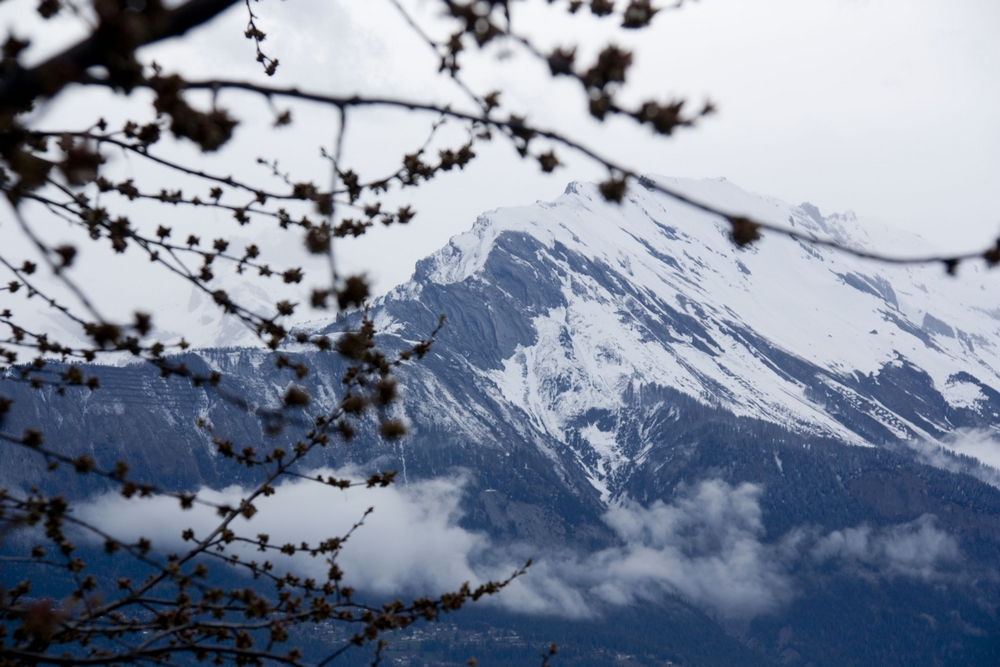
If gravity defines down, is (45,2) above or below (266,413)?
above

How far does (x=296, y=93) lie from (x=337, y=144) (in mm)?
271

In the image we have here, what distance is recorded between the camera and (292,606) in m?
5.55

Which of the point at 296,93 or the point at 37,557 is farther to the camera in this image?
the point at 37,557

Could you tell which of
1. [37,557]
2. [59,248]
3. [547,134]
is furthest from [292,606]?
[547,134]

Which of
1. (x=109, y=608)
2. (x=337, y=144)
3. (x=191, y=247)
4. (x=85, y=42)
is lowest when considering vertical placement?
(x=109, y=608)

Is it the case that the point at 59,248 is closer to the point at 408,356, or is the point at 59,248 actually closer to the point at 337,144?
the point at 337,144

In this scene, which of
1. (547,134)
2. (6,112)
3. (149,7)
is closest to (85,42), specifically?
(149,7)

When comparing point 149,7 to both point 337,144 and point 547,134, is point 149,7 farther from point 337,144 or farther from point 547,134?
point 547,134

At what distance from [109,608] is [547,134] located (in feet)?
13.9

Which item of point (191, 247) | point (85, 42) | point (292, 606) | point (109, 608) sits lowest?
point (292, 606)

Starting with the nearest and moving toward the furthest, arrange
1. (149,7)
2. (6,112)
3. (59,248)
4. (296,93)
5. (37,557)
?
(149,7) → (6,112) → (296,93) → (59,248) → (37,557)

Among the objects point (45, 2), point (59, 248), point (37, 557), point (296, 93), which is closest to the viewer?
point (296, 93)

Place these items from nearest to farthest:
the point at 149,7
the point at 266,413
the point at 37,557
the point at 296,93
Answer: the point at 149,7 < the point at 296,93 < the point at 266,413 < the point at 37,557

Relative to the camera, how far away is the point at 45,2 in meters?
4.47
